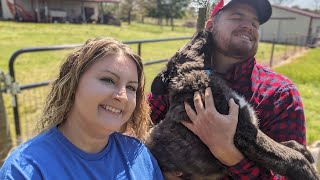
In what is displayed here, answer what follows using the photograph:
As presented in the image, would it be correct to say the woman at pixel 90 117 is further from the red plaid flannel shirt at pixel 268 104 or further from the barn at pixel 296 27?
the barn at pixel 296 27

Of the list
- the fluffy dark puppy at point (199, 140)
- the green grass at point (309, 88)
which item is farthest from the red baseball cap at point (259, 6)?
the green grass at point (309, 88)

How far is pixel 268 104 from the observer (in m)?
2.56

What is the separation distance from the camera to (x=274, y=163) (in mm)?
2387

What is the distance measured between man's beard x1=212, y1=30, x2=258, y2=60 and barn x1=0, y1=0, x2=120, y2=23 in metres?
40.4

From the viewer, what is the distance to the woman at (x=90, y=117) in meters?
1.98

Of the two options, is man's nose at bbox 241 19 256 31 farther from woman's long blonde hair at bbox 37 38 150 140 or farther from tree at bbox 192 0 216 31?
woman's long blonde hair at bbox 37 38 150 140

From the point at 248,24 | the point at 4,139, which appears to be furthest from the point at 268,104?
the point at 4,139

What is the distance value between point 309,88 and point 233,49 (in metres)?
11.3

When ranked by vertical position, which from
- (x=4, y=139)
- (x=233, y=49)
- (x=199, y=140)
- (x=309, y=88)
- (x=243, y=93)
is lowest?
(x=309, y=88)

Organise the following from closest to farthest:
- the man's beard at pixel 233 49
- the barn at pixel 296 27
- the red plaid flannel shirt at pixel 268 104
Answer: the red plaid flannel shirt at pixel 268 104 → the man's beard at pixel 233 49 → the barn at pixel 296 27

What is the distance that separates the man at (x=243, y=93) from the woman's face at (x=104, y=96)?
55 cm

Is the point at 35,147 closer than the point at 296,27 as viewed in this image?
Yes

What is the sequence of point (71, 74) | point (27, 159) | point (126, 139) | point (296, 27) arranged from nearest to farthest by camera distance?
point (27, 159), point (71, 74), point (126, 139), point (296, 27)

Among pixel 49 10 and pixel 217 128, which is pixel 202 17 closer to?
pixel 217 128
